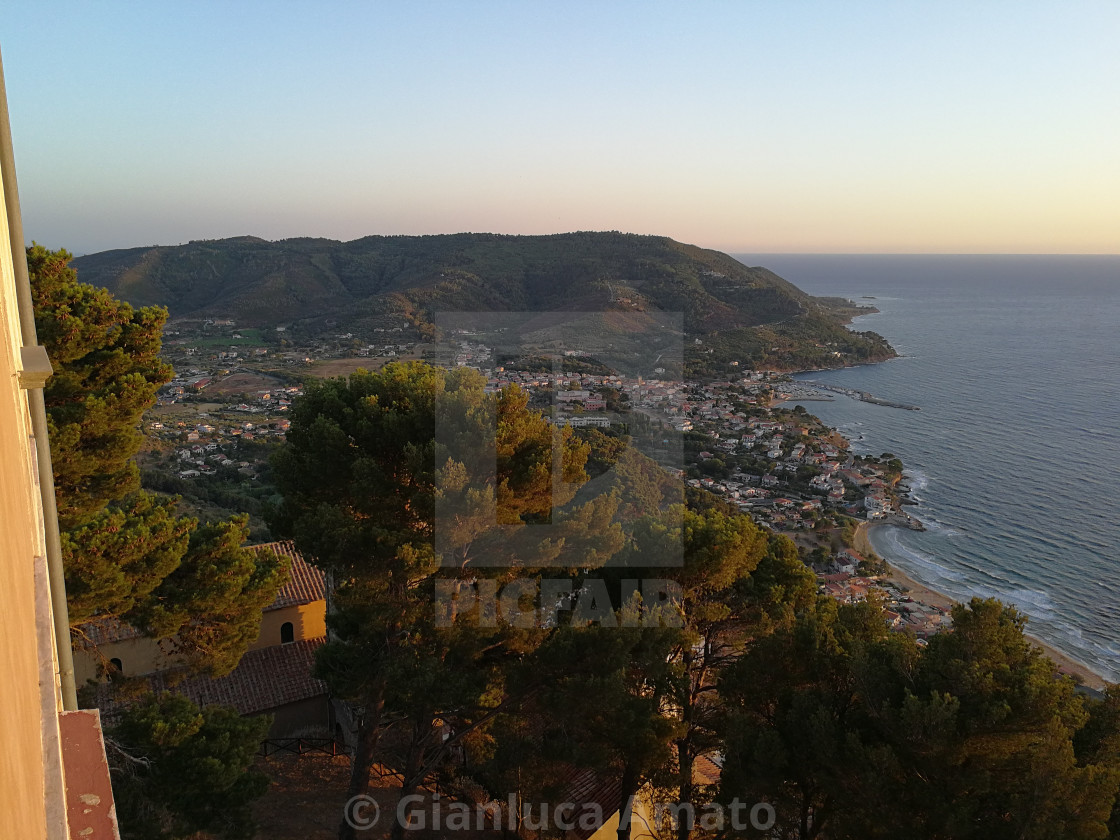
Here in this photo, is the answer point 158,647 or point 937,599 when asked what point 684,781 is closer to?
point 158,647

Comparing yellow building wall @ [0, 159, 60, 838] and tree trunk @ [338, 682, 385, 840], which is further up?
yellow building wall @ [0, 159, 60, 838]

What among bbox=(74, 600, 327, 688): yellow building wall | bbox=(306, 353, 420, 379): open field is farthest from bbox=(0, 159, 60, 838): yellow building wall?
bbox=(306, 353, 420, 379): open field

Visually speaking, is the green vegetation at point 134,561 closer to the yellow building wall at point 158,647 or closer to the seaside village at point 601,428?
the seaside village at point 601,428

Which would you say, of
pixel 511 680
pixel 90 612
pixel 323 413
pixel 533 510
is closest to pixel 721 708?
pixel 511 680

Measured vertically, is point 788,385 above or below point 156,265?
below

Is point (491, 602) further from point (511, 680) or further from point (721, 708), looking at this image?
point (721, 708)

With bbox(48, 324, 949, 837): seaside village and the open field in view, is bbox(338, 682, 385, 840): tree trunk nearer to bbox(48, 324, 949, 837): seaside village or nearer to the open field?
bbox(48, 324, 949, 837): seaside village
